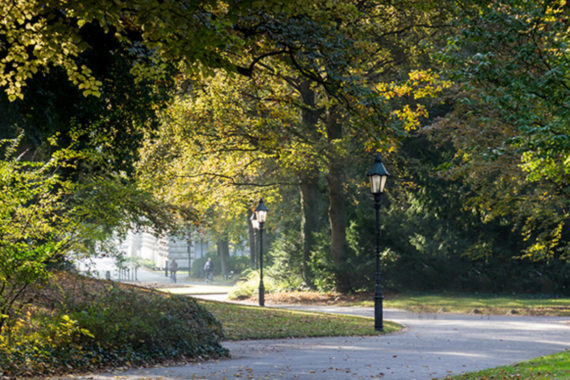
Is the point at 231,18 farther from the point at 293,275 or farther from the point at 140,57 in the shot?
the point at 293,275

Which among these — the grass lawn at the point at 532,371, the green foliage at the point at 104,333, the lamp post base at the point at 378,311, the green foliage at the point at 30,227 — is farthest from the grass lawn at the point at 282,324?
the grass lawn at the point at 532,371

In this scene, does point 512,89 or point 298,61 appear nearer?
point 298,61

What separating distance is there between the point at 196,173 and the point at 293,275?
7871mm

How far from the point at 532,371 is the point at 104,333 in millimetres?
6080

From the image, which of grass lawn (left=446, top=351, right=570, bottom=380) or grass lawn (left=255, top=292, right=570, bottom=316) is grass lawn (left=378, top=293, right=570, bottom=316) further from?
grass lawn (left=446, top=351, right=570, bottom=380)

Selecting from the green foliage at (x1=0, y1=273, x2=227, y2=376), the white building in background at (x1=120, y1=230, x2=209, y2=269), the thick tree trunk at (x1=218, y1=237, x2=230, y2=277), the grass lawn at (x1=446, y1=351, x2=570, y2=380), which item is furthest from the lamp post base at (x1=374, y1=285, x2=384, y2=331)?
the white building in background at (x1=120, y1=230, x2=209, y2=269)

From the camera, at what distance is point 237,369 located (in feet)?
30.7

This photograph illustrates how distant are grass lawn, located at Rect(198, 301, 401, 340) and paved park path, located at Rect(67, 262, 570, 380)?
23.4 inches

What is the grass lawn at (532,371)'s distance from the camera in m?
8.38

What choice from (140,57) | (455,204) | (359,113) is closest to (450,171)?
(455,204)

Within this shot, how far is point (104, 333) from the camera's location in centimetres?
955

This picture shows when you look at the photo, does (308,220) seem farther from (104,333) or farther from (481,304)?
(104,333)

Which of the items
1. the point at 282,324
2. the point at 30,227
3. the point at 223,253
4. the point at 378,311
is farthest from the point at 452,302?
the point at 223,253

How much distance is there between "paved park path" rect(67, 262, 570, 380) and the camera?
911 centimetres
